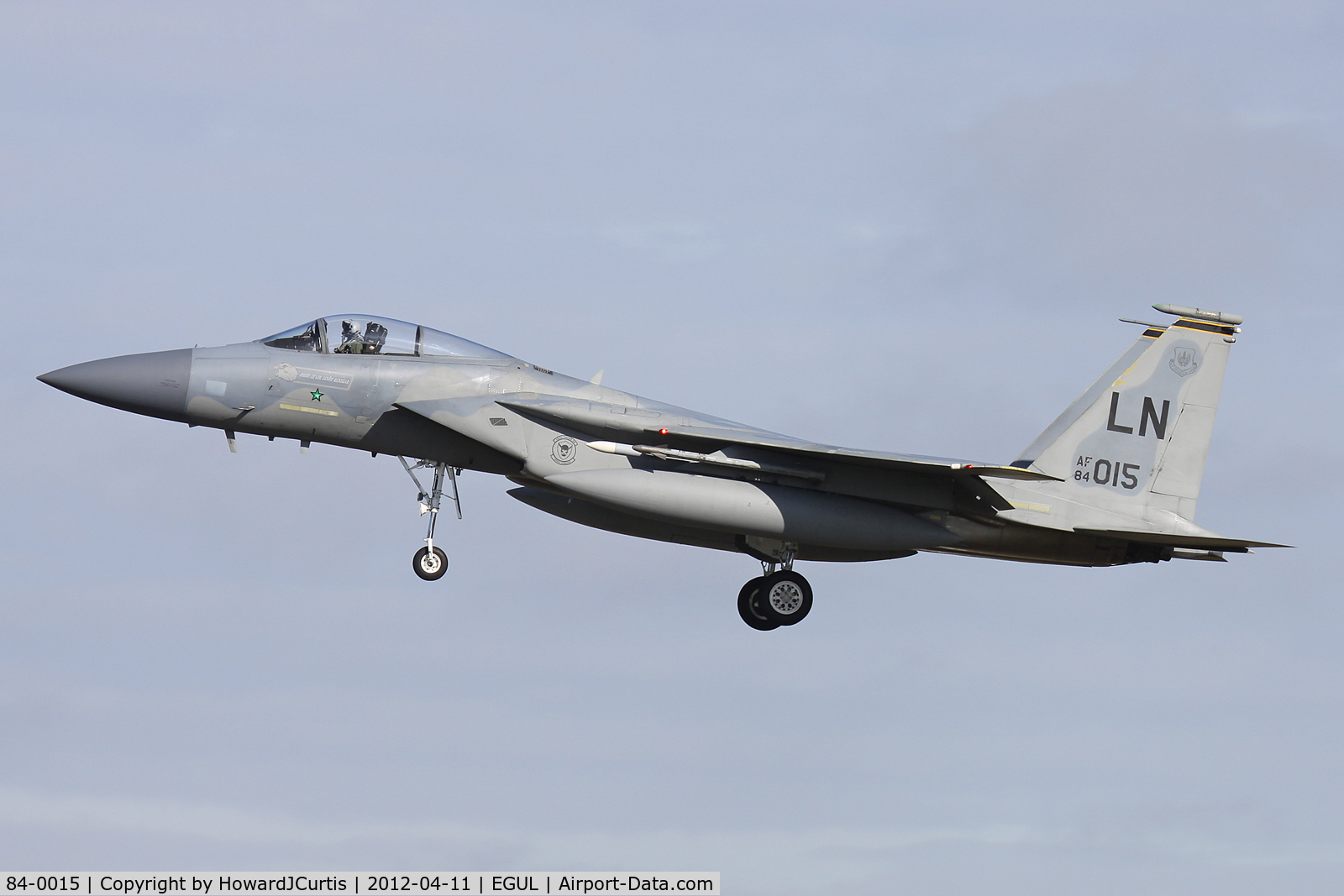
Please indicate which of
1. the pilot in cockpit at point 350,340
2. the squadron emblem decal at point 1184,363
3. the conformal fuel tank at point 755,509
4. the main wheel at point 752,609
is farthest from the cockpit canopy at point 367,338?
the squadron emblem decal at point 1184,363

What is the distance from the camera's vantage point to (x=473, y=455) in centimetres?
1877

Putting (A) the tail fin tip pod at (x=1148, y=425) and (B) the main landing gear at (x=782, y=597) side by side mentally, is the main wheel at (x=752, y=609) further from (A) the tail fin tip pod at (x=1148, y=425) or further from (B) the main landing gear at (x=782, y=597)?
(A) the tail fin tip pod at (x=1148, y=425)

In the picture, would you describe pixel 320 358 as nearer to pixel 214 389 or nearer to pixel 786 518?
pixel 214 389

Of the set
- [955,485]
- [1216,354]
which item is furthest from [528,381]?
[1216,354]

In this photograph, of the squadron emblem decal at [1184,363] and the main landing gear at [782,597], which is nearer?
the main landing gear at [782,597]

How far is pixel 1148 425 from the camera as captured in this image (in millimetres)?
20219

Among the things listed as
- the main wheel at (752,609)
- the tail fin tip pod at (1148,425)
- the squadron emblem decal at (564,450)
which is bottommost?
the main wheel at (752,609)

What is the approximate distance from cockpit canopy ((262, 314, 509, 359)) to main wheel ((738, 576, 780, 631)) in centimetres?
463

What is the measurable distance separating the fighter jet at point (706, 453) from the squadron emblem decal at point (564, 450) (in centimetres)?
2

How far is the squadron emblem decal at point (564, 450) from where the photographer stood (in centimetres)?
1830

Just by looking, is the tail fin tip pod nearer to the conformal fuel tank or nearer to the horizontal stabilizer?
the horizontal stabilizer

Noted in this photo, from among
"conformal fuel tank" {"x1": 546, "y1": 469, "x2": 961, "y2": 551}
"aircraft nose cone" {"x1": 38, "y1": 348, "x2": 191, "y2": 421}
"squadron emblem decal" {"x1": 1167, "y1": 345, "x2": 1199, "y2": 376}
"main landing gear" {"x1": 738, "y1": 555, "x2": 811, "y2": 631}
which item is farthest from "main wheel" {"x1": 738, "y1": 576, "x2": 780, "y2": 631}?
"aircraft nose cone" {"x1": 38, "y1": 348, "x2": 191, "y2": 421}

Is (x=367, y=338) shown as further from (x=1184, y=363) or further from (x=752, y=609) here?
(x=1184, y=363)

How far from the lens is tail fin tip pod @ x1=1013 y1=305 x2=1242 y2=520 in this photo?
65.6 feet
